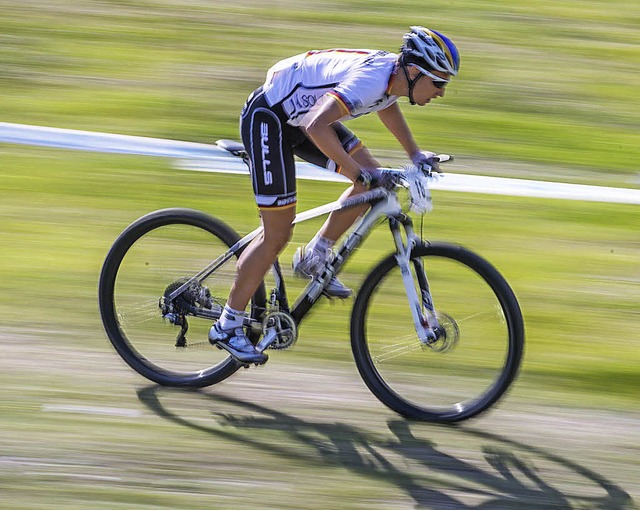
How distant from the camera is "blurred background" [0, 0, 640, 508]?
17.2ft

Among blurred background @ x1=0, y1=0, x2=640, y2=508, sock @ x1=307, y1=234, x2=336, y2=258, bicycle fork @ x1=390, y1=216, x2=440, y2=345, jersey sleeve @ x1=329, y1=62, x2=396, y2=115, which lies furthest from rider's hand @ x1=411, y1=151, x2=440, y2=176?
blurred background @ x1=0, y1=0, x2=640, y2=508

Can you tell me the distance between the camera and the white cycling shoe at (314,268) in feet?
18.8

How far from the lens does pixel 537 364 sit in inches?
250

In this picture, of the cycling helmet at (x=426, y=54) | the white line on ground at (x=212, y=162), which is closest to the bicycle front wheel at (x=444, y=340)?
the cycling helmet at (x=426, y=54)

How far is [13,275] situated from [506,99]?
5.13 metres

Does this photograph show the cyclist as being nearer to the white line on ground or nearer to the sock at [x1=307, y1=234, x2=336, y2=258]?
A: the sock at [x1=307, y1=234, x2=336, y2=258]

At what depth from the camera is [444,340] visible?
221 inches

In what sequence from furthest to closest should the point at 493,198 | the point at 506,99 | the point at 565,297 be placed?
the point at 506,99, the point at 493,198, the point at 565,297

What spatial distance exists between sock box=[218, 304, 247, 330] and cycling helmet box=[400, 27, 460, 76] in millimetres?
1625

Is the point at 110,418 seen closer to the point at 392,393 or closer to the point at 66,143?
the point at 392,393

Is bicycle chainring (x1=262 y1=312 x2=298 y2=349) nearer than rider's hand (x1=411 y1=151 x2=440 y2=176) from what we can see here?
No

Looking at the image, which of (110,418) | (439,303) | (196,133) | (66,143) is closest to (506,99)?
(196,133)

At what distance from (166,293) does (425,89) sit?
6.18 ft

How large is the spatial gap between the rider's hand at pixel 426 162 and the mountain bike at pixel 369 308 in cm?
3
